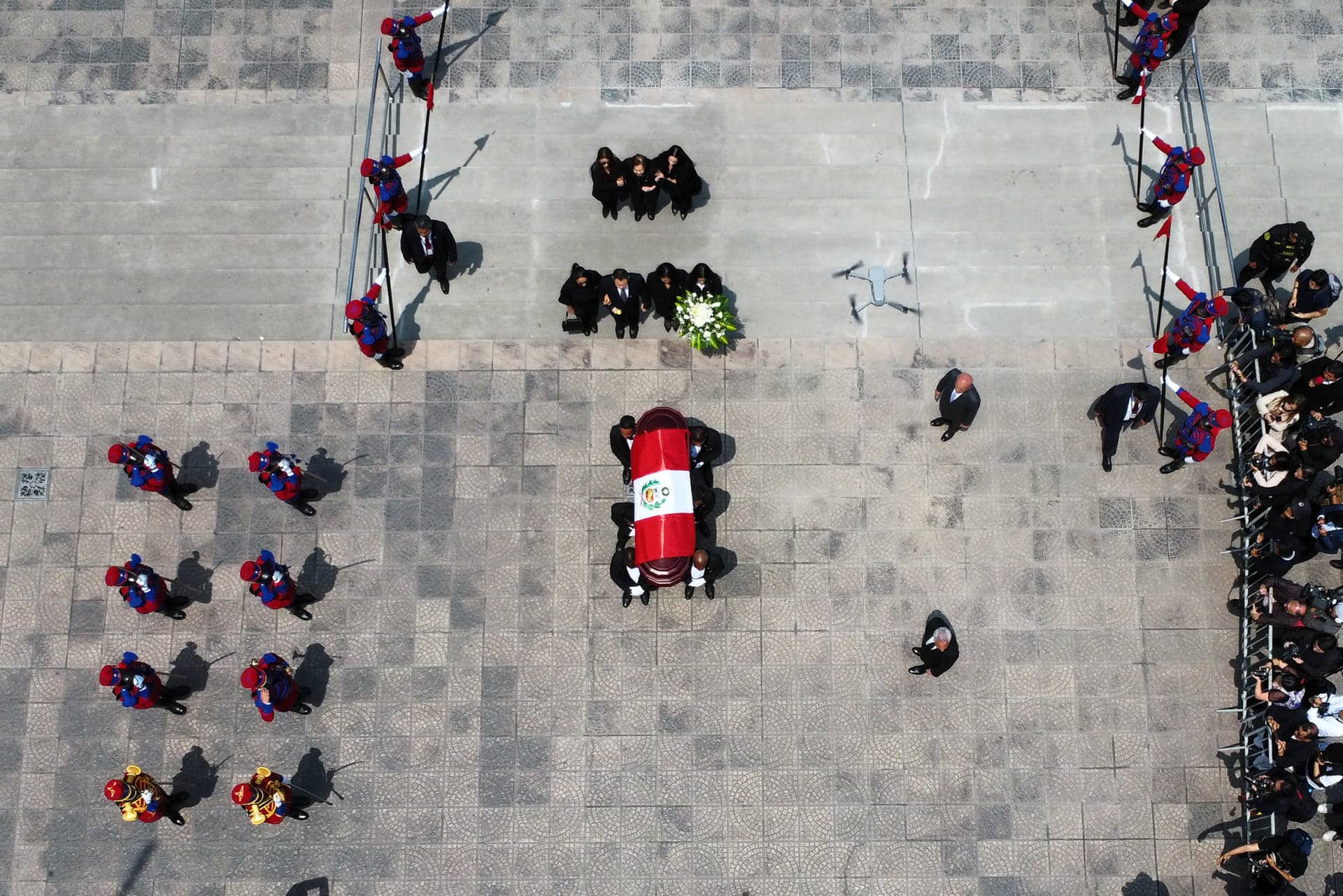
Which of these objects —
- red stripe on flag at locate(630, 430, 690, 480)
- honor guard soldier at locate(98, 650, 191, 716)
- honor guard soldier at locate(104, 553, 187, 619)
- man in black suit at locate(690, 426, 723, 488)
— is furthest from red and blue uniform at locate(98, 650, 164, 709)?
man in black suit at locate(690, 426, 723, 488)

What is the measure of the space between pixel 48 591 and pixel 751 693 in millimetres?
11587

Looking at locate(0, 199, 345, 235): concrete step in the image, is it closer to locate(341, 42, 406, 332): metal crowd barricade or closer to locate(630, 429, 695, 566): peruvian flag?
locate(341, 42, 406, 332): metal crowd barricade

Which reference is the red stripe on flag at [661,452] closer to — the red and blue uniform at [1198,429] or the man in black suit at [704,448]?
the man in black suit at [704,448]

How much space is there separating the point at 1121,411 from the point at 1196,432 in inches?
43.0

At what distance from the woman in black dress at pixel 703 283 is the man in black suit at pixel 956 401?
3.98m

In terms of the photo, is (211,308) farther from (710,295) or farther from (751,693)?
(751,693)

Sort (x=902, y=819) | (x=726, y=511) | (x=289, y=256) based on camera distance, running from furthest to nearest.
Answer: (x=289, y=256) < (x=726, y=511) < (x=902, y=819)

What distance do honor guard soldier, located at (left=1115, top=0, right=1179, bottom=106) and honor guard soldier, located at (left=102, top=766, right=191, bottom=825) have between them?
1977 cm

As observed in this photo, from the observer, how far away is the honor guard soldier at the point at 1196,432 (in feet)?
44.1

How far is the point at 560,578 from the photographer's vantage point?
1464 centimetres

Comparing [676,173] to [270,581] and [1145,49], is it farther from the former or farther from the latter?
[270,581]

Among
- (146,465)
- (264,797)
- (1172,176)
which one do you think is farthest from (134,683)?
(1172,176)

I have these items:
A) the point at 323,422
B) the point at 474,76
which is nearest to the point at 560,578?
the point at 323,422

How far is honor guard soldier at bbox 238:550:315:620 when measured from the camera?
13.0 meters
